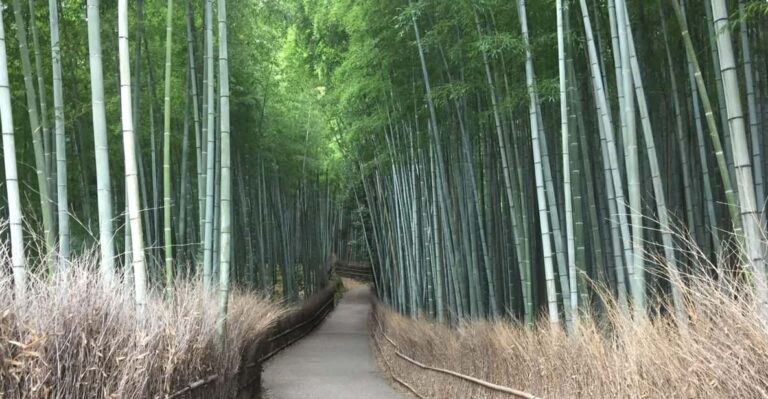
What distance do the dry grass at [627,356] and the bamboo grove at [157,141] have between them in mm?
1861

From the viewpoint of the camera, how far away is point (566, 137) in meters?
4.16

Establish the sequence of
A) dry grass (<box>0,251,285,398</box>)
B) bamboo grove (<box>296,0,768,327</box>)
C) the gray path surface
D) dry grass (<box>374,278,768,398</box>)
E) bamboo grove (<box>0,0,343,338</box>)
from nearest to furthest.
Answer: dry grass (<box>374,278,768,398</box>) → dry grass (<box>0,251,285,398</box>) → bamboo grove (<box>0,0,343,338</box>) → bamboo grove (<box>296,0,768,327</box>) → the gray path surface

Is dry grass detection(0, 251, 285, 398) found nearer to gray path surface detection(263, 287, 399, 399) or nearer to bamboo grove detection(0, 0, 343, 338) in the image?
bamboo grove detection(0, 0, 343, 338)

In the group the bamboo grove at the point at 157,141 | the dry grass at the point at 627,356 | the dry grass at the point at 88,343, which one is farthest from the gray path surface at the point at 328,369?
the dry grass at the point at 88,343

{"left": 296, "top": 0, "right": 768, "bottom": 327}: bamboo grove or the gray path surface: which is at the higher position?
{"left": 296, "top": 0, "right": 768, "bottom": 327}: bamboo grove

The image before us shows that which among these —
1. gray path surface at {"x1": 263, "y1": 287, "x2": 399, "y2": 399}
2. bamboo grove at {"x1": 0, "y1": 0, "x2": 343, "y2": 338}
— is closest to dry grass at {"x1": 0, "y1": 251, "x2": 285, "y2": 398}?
bamboo grove at {"x1": 0, "y1": 0, "x2": 343, "y2": 338}

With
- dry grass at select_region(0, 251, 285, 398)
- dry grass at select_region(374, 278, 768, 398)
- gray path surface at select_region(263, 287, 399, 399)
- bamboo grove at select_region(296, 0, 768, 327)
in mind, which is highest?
bamboo grove at select_region(296, 0, 768, 327)

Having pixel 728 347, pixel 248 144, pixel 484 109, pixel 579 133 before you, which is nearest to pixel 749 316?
pixel 728 347

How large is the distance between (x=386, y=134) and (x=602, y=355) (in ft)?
17.2

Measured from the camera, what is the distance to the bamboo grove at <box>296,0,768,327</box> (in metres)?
3.58

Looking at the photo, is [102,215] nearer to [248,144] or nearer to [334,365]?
[248,144]

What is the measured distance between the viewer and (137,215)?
326 cm

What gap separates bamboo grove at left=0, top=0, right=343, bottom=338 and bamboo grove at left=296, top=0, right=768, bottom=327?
4.69 feet

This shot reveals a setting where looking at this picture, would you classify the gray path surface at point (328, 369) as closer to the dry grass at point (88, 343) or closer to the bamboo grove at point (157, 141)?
the bamboo grove at point (157, 141)
